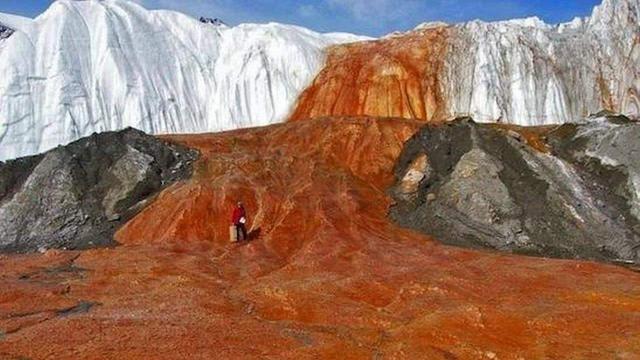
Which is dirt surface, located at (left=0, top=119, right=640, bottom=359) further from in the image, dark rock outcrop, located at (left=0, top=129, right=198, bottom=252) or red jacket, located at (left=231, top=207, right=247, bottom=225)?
dark rock outcrop, located at (left=0, top=129, right=198, bottom=252)

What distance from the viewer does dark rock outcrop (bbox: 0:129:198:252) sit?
88.5ft

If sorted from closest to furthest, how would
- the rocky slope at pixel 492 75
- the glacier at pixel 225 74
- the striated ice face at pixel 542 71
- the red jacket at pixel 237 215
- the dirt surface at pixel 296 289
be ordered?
1. the dirt surface at pixel 296 289
2. the red jacket at pixel 237 215
3. the rocky slope at pixel 492 75
4. the striated ice face at pixel 542 71
5. the glacier at pixel 225 74

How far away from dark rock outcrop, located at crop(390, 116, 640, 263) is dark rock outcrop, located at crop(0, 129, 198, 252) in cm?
1028

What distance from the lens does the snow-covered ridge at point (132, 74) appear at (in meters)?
46.3

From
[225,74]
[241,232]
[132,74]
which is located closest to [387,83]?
[225,74]

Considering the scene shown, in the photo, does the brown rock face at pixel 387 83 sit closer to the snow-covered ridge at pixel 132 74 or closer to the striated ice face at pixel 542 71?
the striated ice face at pixel 542 71

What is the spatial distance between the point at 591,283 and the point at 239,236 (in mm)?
12137

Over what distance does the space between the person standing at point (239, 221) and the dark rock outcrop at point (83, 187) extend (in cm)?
482

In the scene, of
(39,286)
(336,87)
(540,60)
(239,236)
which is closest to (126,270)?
(39,286)

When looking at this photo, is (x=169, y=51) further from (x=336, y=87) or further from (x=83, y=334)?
(x=83, y=334)

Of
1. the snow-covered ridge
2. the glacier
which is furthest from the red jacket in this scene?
the snow-covered ridge

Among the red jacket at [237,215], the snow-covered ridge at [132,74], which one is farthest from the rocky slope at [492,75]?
the red jacket at [237,215]

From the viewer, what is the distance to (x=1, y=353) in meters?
12.4

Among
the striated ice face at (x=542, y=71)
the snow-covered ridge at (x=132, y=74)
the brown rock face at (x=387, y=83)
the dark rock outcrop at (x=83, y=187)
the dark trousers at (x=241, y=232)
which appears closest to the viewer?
the dark trousers at (x=241, y=232)
